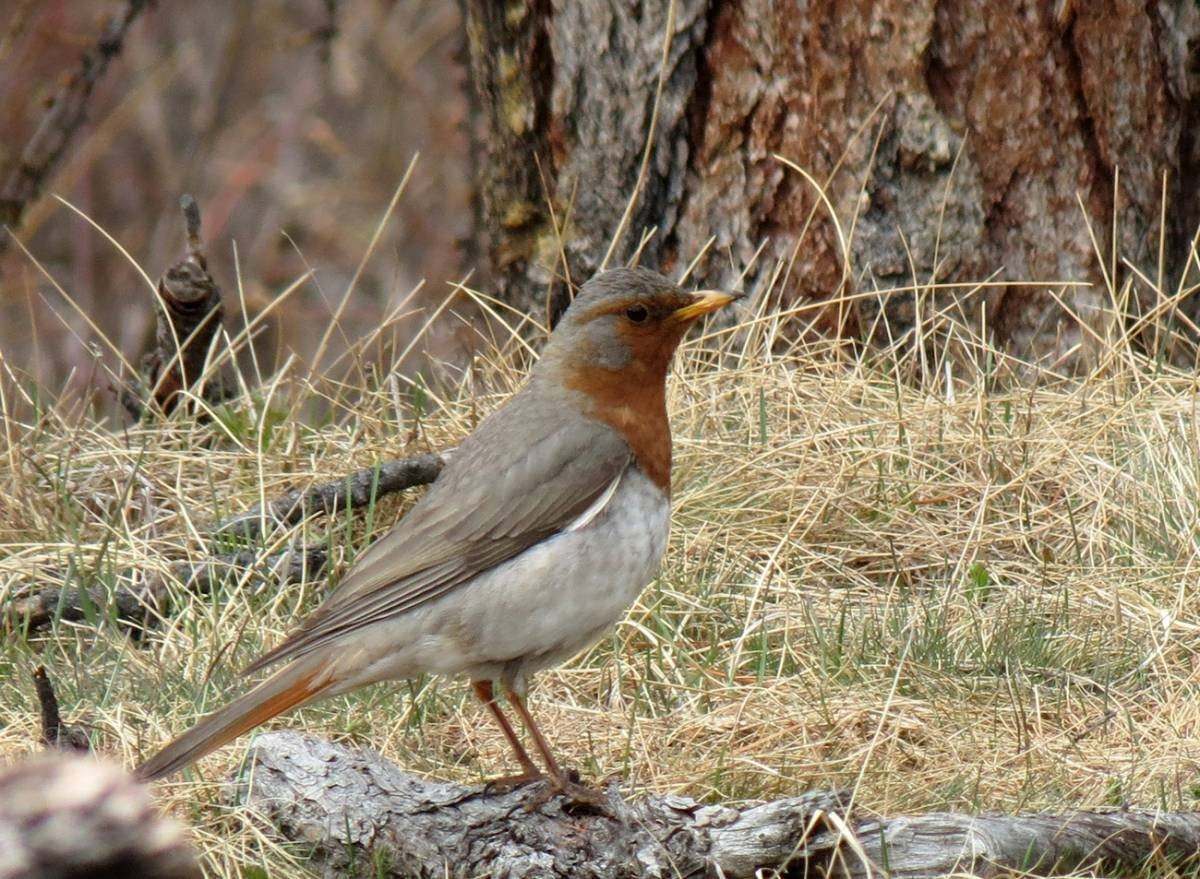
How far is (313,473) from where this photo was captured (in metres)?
5.79

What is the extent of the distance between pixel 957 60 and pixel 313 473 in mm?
2626

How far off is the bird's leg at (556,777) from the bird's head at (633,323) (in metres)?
0.91

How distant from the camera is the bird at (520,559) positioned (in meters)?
4.00

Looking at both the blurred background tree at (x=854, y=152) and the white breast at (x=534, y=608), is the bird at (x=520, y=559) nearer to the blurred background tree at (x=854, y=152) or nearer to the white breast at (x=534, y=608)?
the white breast at (x=534, y=608)

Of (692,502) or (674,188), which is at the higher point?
(674,188)

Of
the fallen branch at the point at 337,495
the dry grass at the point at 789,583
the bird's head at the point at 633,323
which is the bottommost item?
the dry grass at the point at 789,583

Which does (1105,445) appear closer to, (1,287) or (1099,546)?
(1099,546)

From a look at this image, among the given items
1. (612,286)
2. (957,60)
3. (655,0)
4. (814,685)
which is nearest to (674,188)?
(655,0)

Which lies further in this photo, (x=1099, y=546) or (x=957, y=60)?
(x=957, y=60)

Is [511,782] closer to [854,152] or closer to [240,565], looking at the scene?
[240,565]

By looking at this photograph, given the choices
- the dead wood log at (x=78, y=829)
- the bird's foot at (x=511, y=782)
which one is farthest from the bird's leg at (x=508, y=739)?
the dead wood log at (x=78, y=829)

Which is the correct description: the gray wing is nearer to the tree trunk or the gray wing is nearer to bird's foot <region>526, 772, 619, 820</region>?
bird's foot <region>526, 772, 619, 820</region>

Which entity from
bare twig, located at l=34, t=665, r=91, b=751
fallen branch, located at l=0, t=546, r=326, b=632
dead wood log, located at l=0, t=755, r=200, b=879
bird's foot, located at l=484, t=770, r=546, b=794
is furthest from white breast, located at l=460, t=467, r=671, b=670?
dead wood log, located at l=0, t=755, r=200, b=879

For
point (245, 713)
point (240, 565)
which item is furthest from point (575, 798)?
point (240, 565)
